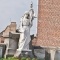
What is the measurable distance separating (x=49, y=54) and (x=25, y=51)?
1757 millimetres

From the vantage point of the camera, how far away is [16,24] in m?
16.2

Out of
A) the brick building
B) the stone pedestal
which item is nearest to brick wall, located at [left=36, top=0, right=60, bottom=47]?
the brick building

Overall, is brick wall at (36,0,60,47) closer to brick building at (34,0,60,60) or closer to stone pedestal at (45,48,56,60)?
brick building at (34,0,60,60)

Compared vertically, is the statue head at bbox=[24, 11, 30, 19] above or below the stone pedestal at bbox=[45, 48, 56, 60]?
above

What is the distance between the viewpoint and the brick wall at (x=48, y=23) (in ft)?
79.9

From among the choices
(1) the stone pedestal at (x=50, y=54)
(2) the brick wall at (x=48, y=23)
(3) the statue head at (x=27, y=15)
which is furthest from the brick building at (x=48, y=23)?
(3) the statue head at (x=27, y=15)

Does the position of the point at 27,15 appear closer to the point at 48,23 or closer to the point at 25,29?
the point at 25,29

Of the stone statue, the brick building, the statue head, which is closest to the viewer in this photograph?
the stone statue

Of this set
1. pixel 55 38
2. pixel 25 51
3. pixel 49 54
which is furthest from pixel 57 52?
pixel 55 38

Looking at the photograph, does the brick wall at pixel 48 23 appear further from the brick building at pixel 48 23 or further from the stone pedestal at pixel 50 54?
the stone pedestal at pixel 50 54

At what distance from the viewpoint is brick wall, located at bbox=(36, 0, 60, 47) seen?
79.9ft

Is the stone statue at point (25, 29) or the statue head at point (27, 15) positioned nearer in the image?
the stone statue at point (25, 29)

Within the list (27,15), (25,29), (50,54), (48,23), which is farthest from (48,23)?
(25,29)

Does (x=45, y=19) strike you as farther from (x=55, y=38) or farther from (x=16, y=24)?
(x=16, y=24)
